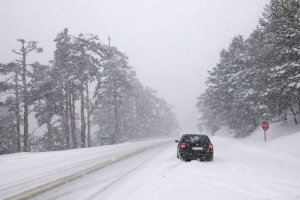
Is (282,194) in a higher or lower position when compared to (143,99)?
lower

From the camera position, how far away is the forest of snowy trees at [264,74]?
1101 inches

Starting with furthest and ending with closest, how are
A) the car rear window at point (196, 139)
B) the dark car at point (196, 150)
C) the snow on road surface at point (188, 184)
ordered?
the car rear window at point (196, 139), the dark car at point (196, 150), the snow on road surface at point (188, 184)

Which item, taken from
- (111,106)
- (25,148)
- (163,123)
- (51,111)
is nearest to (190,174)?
(25,148)

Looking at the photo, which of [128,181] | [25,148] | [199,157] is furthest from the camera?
[25,148]

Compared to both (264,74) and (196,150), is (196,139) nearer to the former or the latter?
(196,150)

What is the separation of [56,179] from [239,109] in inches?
1329

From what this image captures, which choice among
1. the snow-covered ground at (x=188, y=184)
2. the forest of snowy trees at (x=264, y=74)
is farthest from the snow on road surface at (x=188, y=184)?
the forest of snowy trees at (x=264, y=74)

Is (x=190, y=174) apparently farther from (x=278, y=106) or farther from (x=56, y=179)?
(x=278, y=106)

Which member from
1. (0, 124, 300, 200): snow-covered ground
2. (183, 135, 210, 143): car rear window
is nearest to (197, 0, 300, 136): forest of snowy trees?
(183, 135, 210, 143): car rear window

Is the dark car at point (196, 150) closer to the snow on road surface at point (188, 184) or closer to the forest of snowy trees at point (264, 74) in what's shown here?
the snow on road surface at point (188, 184)

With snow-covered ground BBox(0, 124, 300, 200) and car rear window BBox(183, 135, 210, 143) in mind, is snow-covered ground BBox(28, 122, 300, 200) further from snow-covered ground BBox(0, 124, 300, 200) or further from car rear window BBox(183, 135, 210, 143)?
car rear window BBox(183, 135, 210, 143)

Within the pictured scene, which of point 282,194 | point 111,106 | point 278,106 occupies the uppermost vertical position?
point 111,106

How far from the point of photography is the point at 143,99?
7975cm

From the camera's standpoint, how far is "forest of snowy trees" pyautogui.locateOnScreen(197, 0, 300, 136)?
2797 centimetres
